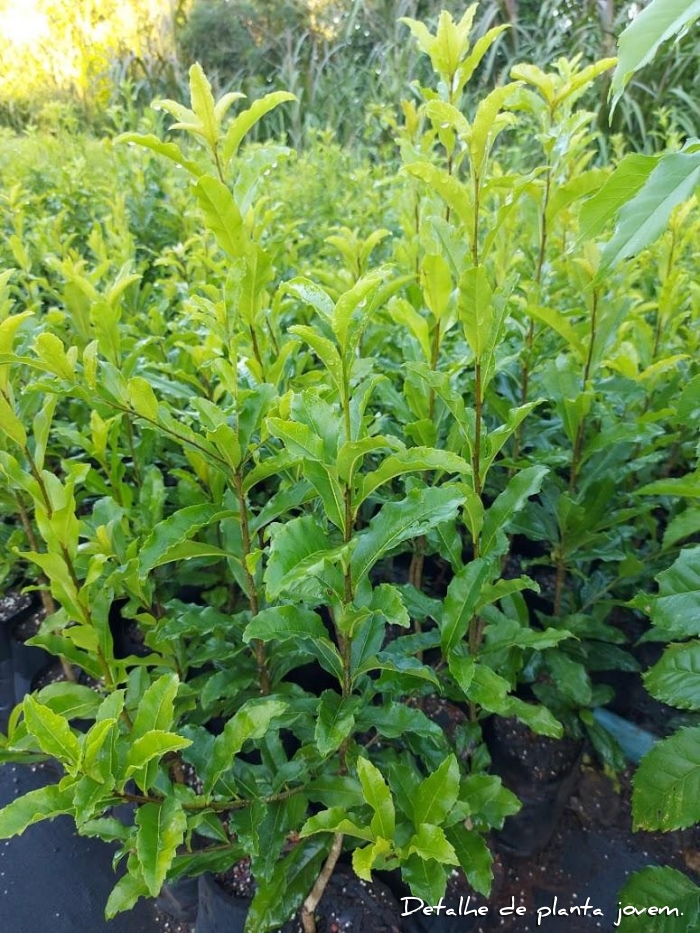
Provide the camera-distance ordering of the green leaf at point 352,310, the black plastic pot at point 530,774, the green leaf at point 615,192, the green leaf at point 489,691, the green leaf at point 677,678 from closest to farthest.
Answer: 1. the green leaf at point 615,192
2. the green leaf at point 352,310
3. the green leaf at point 489,691
4. the green leaf at point 677,678
5. the black plastic pot at point 530,774

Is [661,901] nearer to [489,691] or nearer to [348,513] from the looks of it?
[489,691]

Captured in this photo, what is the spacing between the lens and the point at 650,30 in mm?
588

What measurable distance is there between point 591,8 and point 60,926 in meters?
9.63

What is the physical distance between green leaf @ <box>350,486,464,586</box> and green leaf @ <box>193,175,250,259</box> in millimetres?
604

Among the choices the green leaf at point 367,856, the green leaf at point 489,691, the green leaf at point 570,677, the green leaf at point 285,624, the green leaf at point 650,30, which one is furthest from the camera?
the green leaf at point 570,677

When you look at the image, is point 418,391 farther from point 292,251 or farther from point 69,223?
point 69,223

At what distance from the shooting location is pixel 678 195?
1.98 ft

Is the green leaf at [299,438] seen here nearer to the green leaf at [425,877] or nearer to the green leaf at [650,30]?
the green leaf at [650,30]

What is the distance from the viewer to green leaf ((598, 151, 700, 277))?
62 centimetres

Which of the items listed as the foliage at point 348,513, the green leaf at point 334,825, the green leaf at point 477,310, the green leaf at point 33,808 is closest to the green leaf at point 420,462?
the foliage at point 348,513

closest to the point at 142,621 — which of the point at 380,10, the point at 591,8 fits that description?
the point at 591,8

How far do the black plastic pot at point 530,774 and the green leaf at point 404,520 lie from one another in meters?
1.04

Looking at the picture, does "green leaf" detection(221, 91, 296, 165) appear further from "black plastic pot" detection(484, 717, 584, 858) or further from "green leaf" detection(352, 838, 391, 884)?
"black plastic pot" detection(484, 717, 584, 858)

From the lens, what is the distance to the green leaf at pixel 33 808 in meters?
1.01
